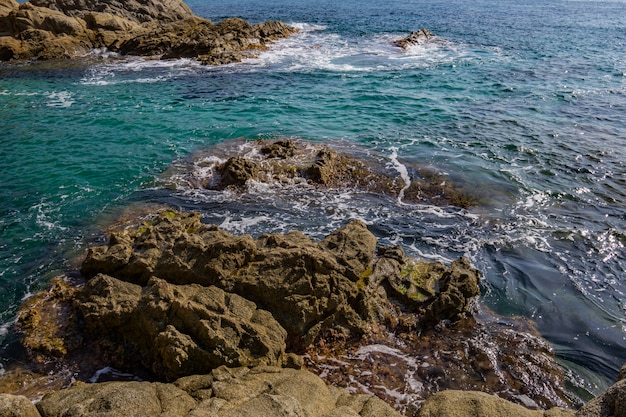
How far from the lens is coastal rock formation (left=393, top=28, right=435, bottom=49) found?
4962 cm

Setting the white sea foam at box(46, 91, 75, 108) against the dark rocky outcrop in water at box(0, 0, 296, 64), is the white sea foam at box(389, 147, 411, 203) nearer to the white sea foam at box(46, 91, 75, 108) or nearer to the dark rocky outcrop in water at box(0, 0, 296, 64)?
the white sea foam at box(46, 91, 75, 108)

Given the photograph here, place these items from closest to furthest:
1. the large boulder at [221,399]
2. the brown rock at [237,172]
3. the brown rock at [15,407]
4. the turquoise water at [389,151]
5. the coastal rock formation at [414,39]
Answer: the brown rock at [15,407] → the large boulder at [221,399] → the turquoise water at [389,151] → the brown rock at [237,172] → the coastal rock formation at [414,39]

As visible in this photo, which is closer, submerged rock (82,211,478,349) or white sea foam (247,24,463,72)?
submerged rock (82,211,478,349)

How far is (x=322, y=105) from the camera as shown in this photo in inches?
1209

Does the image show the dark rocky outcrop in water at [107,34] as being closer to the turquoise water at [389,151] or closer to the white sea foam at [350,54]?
the white sea foam at [350,54]

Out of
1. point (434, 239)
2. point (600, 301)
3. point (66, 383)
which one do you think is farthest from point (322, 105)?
point (66, 383)

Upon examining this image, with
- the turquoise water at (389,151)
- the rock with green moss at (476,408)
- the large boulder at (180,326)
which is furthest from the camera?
the turquoise water at (389,151)

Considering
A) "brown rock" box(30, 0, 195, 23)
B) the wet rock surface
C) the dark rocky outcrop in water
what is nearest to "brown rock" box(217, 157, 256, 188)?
the wet rock surface

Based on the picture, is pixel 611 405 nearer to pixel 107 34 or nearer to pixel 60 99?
pixel 60 99

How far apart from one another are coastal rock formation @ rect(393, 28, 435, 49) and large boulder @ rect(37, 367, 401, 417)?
47.6m

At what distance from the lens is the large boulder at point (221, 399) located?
276 inches

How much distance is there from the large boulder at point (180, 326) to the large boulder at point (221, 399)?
0.80m

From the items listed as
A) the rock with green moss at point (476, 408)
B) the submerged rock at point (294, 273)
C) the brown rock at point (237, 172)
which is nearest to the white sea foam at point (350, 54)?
the brown rock at point (237, 172)

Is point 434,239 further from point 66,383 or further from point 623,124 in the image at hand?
point 623,124
